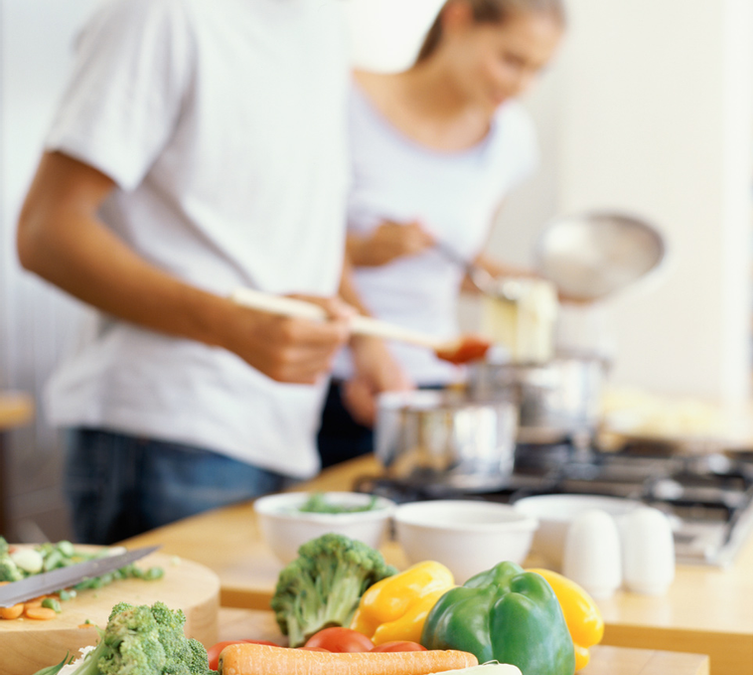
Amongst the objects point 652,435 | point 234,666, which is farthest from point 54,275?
point 652,435

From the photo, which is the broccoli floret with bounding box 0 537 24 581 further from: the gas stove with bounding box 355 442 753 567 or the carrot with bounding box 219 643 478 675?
the gas stove with bounding box 355 442 753 567

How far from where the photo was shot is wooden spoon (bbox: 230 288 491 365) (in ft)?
3.57

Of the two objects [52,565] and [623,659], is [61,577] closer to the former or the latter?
[52,565]

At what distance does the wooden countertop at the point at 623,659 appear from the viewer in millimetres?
744

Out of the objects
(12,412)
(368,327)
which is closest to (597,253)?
(368,327)

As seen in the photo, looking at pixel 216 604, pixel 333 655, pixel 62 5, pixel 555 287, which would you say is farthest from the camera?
pixel 62 5

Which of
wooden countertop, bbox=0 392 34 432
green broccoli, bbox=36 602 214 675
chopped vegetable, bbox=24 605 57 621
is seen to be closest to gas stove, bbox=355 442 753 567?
chopped vegetable, bbox=24 605 57 621

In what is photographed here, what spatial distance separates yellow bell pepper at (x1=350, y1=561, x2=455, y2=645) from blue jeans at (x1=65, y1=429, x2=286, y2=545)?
25.7 inches

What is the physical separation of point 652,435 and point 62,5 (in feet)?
8.56

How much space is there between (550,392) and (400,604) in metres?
0.94

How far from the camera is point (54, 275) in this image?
1292 millimetres

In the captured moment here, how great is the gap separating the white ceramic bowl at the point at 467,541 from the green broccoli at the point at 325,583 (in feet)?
0.37

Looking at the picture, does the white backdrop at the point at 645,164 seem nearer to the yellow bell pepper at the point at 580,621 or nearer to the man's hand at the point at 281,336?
the man's hand at the point at 281,336

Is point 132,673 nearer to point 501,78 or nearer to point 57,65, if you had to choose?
point 501,78
